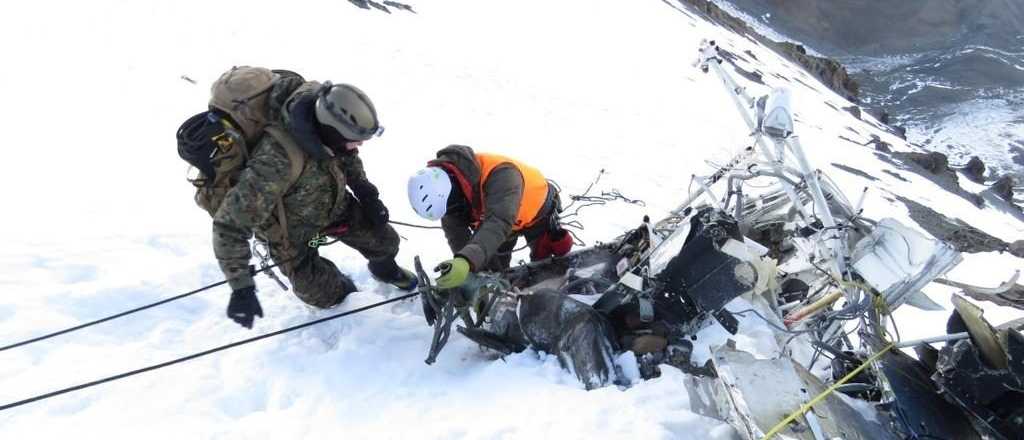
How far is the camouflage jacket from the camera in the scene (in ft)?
12.8

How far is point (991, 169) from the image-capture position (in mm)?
39219

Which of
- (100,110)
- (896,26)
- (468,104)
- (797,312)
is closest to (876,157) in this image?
(468,104)

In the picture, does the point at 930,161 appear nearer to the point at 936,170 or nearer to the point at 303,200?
the point at 936,170

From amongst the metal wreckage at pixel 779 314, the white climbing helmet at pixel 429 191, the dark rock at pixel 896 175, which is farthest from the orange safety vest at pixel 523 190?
the dark rock at pixel 896 175

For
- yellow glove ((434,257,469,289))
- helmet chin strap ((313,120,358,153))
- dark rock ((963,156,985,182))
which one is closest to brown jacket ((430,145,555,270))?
yellow glove ((434,257,469,289))

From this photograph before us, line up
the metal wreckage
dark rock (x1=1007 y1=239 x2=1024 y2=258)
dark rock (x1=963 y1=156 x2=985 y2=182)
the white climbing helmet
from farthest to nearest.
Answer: dark rock (x1=963 y1=156 x2=985 y2=182), dark rock (x1=1007 y1=239 x2=1024 y2=258), the white climbing helmet, the metal wreckage

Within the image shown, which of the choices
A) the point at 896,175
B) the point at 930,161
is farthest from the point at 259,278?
the point at 930,161

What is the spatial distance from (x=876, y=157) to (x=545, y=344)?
25.8 meters

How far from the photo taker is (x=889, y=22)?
68.1 metres

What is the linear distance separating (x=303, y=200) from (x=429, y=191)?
859 mm

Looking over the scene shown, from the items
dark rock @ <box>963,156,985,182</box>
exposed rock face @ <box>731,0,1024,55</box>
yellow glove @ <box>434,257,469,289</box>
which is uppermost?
exposed rock face @ <box>731,0,1024,55</box>

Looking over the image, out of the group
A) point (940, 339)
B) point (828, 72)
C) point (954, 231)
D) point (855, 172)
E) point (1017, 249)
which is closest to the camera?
point (940, 339)

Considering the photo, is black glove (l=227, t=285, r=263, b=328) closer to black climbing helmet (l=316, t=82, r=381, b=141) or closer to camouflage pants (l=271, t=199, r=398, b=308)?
camouflage pants (l=271, t=199, r=398, b=308)

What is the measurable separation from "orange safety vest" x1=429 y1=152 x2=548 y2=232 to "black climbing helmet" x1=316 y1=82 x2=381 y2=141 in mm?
759
